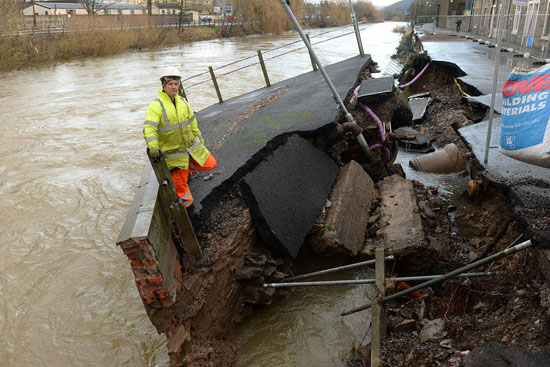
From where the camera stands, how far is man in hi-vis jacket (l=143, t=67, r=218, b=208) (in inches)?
177

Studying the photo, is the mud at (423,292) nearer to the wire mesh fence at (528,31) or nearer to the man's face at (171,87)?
the man's face at (171,87)

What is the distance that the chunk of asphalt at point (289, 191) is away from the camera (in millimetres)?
4961

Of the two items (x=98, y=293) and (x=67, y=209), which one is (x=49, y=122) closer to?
(x=67, y=209)

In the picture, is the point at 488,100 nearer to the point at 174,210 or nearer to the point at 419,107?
the point at 419,107

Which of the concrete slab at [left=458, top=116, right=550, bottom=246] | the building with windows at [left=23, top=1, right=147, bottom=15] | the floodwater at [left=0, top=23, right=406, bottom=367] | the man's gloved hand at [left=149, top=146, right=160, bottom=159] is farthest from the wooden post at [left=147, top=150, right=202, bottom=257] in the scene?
the building with windows at [left=23, top=1, right=147, bottom=15]

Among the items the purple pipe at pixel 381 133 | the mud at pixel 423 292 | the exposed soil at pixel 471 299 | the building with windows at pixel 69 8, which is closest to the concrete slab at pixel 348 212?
the mud at pixel 423 292

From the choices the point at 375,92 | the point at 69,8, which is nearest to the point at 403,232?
the point at 375,92

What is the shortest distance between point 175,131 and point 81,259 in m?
3.61

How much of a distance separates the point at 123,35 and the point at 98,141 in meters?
22.8

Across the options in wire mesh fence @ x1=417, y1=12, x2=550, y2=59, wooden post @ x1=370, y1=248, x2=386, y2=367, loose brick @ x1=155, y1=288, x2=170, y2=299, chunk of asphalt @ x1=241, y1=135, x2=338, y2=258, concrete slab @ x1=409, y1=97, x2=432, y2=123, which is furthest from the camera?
wire mesh fence @ x1=417, y1=12, x2=550, y2=59

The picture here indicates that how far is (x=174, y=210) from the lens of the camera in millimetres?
4090

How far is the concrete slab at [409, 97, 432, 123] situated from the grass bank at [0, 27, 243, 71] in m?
24.3

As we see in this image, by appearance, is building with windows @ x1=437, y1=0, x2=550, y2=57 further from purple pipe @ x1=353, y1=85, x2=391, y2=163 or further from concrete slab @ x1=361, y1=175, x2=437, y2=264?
concrete slab @ x1=361, y1=175, x2=437, y2=264

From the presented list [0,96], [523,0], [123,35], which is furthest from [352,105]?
Result: [123,35]
